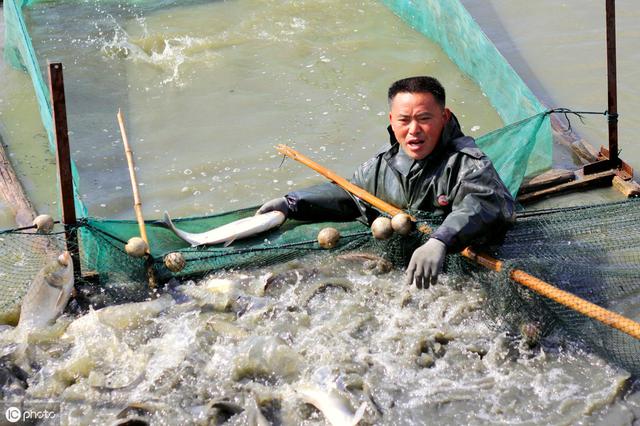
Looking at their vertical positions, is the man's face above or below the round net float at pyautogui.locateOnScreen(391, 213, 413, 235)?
above

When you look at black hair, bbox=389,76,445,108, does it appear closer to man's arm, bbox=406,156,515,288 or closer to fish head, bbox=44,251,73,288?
man's arm, bbox=406,156,515,288

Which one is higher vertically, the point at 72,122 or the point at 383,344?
the point at 72,122

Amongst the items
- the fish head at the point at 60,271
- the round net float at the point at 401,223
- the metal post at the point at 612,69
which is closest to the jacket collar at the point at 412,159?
the round net float at the point at 401,223

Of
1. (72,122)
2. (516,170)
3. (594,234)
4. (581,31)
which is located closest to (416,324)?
(594,234)

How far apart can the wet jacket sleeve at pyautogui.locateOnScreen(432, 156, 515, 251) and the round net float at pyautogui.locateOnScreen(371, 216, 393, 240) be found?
1.13 ft

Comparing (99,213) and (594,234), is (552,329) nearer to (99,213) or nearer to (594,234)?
(594,234)

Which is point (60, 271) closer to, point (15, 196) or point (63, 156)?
point (63, 156)

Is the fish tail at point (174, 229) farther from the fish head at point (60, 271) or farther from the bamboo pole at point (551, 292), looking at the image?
the bamboo pole at point (551, 292)

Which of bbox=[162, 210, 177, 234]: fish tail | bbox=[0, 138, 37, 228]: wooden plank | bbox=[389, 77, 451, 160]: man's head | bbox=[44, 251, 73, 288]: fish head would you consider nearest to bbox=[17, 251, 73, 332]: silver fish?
bbox=[44, 251, 73, 288]: fish head

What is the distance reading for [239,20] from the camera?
1023 centimetres

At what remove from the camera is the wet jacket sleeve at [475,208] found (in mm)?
4777

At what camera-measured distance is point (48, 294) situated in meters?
5.10

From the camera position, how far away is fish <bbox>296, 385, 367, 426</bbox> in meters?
4.26

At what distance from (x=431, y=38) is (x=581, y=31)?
1.75 metres
